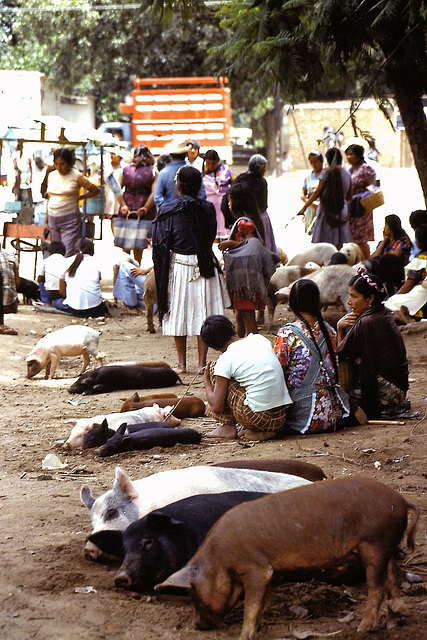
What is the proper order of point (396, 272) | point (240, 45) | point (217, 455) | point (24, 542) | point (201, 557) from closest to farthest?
point (201, 557)
point (24, 542)
point (217, 455)
point (240, 45)
point (396, 272)

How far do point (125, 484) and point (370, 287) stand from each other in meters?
2.76

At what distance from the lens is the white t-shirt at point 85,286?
37.3ft

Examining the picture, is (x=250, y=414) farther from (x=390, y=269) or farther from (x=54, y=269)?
(x=54, y=269)

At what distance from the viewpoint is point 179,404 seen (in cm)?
659

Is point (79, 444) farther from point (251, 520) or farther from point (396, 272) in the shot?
point (396, 272)

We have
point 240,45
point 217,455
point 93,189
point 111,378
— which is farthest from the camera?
point 93,189

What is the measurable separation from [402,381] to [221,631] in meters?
3.27

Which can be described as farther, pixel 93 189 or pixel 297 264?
pixel 93 189

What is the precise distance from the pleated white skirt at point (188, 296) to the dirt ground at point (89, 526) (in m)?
0.52

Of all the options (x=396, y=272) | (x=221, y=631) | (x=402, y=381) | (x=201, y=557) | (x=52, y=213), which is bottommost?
(x=221, y=631)

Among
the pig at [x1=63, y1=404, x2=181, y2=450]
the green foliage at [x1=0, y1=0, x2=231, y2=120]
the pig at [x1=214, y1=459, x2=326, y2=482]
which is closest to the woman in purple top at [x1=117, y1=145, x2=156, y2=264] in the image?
the pig at [x1=63, y1=404, x2=181, y2=450]

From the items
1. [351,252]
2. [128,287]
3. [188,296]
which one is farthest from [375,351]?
[128,287]

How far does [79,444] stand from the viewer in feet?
18.9

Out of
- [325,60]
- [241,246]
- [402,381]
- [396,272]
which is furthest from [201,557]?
[396,272]
